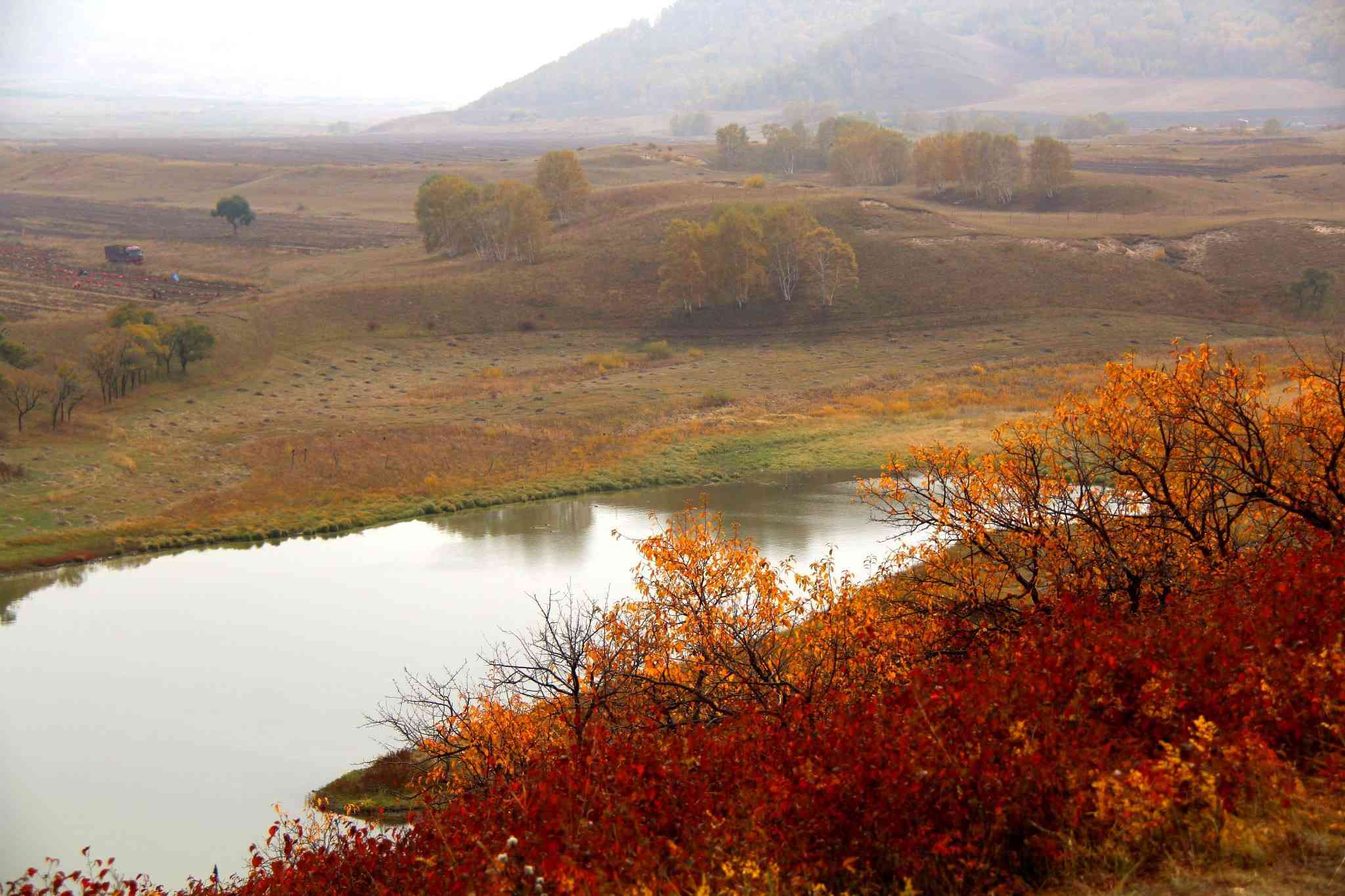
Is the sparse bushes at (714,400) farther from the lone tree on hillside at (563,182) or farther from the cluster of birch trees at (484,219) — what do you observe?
the lone tree on hillside at (563,182)

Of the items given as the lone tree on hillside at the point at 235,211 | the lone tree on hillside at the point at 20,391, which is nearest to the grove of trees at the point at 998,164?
the lone tree on hillside at the point at 235,211

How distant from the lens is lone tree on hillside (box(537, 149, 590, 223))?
12412cm

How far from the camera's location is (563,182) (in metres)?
124

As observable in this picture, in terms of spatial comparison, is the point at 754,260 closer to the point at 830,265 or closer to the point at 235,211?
the point at 830,265

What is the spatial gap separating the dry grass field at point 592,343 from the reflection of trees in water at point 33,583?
114cm

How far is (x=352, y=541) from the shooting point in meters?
49.7

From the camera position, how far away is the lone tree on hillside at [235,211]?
140875 mm

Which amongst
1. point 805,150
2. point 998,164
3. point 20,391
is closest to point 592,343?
point 20,391

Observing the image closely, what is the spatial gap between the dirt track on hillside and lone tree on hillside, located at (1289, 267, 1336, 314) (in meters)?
98.3

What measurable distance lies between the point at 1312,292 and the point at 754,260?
43.9 metres

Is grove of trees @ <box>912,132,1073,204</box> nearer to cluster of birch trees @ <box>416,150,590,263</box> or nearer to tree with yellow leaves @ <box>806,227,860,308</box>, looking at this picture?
tree with yellow leaves @ <box>806,227,860,308</box>

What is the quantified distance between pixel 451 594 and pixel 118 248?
9609 cm

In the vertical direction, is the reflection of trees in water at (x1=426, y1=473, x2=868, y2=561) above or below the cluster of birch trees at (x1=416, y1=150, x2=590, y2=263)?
below

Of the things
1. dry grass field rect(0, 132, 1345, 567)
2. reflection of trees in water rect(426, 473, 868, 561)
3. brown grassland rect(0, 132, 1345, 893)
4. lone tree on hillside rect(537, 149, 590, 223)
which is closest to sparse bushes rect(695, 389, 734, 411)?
brown grassland rect(0, 132, 1345, 893)
